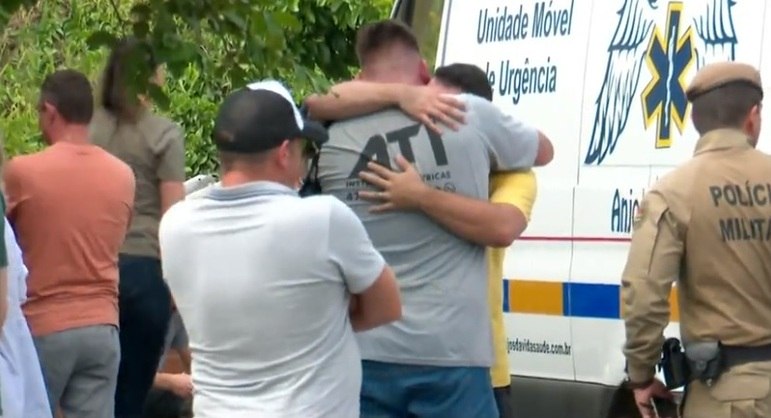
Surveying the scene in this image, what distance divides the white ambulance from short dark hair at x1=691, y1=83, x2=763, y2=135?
32.8 inches

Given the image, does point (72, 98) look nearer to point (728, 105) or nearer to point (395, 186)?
point (395, 186)

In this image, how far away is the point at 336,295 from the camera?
A: 12.3ft

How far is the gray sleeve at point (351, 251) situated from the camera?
12.2ft

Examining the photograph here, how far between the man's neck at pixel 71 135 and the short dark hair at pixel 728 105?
95.7 inches

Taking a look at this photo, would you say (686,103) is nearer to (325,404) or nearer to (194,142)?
(325,404)

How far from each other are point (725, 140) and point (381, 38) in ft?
→ 3.11

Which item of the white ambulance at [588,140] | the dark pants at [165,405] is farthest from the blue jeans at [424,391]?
the dark pants at [165,405]

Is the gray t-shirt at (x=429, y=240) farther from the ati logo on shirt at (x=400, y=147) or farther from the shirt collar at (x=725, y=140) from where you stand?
the shirt collar at (x=725, y=140)

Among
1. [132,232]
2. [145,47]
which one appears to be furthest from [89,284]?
[145,47]

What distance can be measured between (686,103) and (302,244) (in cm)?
232

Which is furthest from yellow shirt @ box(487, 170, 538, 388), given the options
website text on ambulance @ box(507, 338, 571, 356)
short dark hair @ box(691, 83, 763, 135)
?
A: website text on ambulance @ box(507, 338, 571, 356)

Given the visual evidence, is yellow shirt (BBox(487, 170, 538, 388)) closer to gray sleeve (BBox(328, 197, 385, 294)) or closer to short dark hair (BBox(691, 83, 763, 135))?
short dark hair (BBox(691, 83, 763, 135))

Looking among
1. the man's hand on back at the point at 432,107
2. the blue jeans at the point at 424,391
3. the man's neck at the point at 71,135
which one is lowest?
the blue jeans at the point at 424,391

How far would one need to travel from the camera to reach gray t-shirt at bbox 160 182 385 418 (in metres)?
3.70
